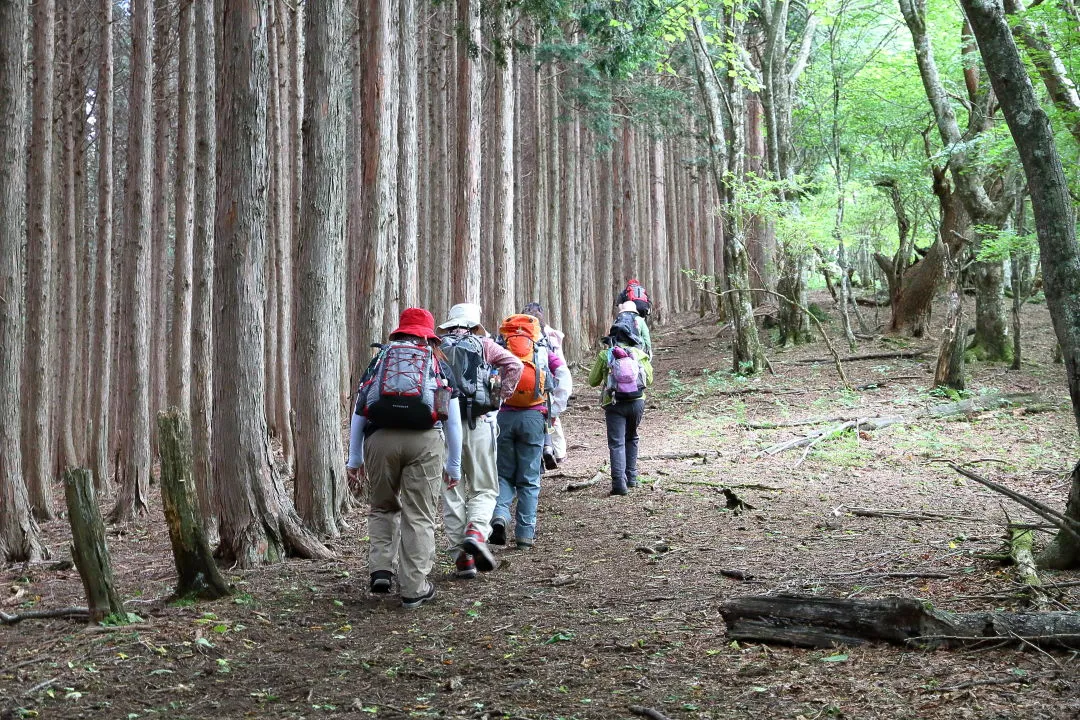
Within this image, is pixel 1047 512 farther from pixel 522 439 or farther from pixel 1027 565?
pixel 522 439

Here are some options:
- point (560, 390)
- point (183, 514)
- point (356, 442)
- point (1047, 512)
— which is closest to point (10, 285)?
point (183, 514)

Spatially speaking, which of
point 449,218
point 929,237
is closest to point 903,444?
point 449,218

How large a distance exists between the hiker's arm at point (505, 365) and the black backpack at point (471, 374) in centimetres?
31

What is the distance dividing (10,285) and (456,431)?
5.96m

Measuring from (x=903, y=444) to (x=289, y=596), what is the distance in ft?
29.4

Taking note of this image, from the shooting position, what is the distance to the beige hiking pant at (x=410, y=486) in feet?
20.6

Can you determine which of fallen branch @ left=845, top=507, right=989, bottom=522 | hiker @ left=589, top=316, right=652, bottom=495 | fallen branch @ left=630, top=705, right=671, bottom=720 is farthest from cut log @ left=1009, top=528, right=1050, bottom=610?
hiker @ left=589, top=316, right=652, bottom=495

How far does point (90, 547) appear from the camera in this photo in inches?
213

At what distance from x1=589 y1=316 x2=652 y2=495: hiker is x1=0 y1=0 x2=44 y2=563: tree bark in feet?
20.1

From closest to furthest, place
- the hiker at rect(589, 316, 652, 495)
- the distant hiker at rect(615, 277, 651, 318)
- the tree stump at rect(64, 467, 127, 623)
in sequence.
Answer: the tree stump at rect(64, 467, 127, 623) → the hiker at rect(589, 316, 652, 495) → the distant hiker at rect(615, 277, 651, 318)

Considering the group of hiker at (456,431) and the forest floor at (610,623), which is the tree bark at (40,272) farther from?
the group of hiker at (456,431)

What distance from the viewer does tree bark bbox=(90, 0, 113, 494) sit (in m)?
14.8

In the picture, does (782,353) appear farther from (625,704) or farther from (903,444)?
(625,704)

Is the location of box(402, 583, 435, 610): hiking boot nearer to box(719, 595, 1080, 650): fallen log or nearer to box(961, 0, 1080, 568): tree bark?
box(719, 595, 1080, 650): fallen log
